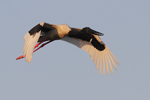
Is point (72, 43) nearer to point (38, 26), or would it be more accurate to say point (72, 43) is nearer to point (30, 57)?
point (38, 26)

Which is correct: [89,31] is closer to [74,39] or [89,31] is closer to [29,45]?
[74,39]

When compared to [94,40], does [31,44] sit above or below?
below

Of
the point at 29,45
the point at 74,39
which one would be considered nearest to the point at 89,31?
the point at 74,39

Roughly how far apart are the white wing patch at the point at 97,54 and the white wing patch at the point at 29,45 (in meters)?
3.35

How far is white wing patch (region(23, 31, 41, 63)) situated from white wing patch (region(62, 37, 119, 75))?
3349 mm

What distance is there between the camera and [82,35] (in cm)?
1927

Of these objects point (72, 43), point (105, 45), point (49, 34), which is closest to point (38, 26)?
point (49, 34)

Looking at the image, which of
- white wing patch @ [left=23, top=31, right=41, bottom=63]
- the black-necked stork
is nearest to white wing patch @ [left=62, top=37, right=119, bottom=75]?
the black-necked stork

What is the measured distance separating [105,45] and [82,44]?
1.21m

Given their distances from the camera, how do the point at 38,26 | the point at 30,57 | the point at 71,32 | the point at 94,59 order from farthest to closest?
the point at 94,59 → the point at 71,32 → the point at 38,26 → the point at 30,57

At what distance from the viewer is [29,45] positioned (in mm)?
16250

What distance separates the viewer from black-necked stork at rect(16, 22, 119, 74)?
16516 mm

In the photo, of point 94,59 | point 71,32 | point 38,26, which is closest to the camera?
point 38,26

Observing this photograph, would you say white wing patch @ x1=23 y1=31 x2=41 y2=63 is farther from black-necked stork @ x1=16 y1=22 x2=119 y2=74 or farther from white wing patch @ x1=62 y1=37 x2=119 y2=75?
white wing patch @ x1=62 y1=37 x2=119 y2=75
